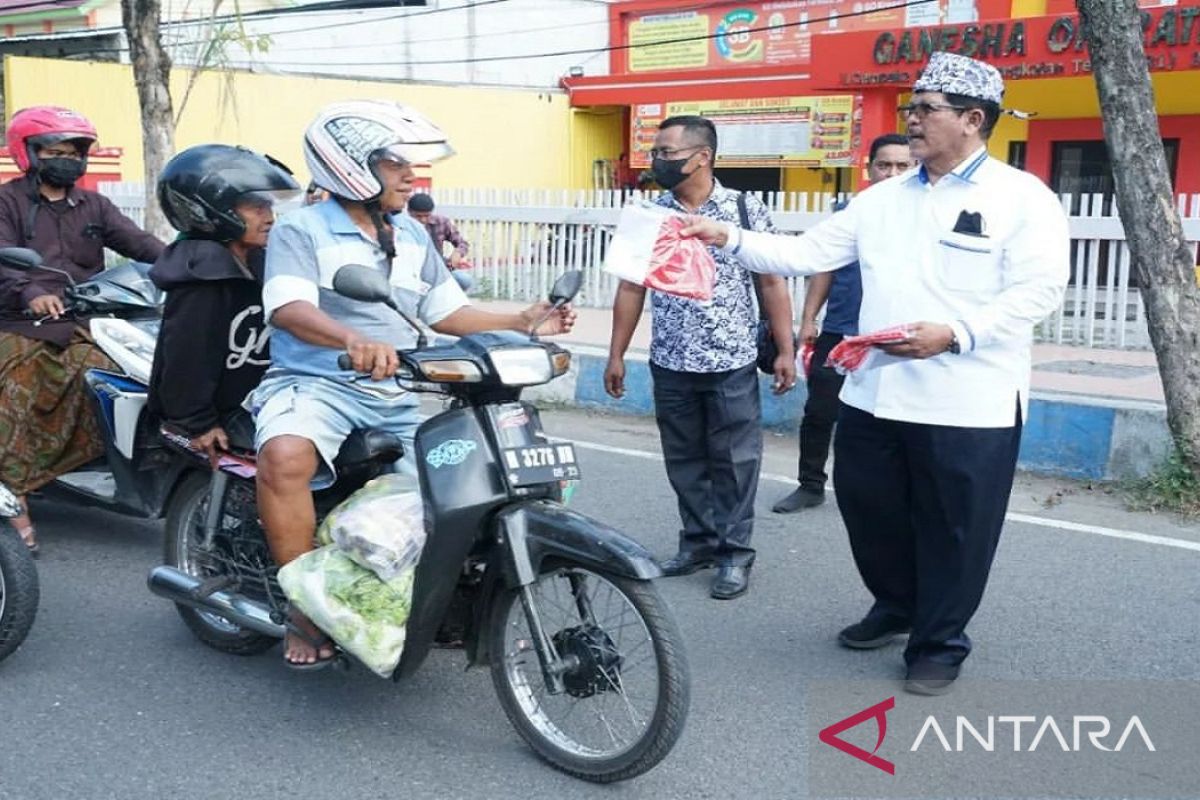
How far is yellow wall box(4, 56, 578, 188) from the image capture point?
19.2 metres

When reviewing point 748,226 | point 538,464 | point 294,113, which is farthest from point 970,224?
point 294,113

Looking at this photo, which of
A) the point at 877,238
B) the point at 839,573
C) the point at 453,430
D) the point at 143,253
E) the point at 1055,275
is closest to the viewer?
the point at 453,430

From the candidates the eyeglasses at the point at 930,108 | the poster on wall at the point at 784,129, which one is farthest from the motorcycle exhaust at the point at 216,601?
the poster on wall at the point at 784,129

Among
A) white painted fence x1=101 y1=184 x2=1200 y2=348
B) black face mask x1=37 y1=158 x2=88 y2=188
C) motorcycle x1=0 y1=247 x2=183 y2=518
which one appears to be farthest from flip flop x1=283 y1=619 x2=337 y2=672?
white painted fence x1=101 y1=184 x2=1200 y2=348

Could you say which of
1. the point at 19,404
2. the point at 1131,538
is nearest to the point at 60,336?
the point at 19,404

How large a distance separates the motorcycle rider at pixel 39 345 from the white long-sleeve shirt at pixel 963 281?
3171mm

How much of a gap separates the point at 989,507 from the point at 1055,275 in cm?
71

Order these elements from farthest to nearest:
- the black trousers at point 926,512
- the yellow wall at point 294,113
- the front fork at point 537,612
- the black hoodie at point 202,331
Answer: the yellow wall at point 294,113, the black hoodie at point 202,331, the black trousers at point 926,512, the front fork at point 537,612

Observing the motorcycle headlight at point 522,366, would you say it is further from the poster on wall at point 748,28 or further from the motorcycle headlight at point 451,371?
the poster on wall at point 748,28

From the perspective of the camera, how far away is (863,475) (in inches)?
166

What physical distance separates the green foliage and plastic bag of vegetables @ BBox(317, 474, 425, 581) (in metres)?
4.15

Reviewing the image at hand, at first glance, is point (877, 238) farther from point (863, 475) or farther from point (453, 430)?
point (453, 430)

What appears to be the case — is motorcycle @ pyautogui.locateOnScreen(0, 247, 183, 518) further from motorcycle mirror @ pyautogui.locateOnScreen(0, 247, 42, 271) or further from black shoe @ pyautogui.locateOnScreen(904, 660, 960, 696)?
black shoe @ pyautogui.locateOnScreen(904, 660, 960, 696)

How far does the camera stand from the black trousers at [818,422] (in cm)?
634
